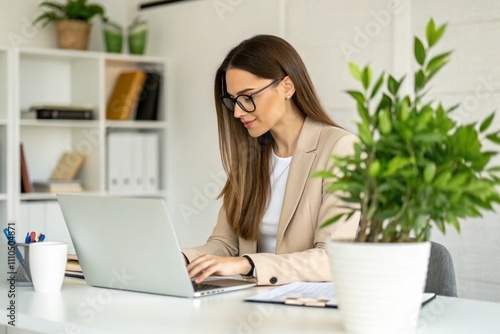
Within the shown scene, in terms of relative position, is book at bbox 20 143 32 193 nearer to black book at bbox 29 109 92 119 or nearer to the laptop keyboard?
black book at bbox 29 109 92 119

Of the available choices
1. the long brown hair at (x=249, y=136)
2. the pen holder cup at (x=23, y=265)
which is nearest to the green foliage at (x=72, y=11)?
the long brown hair at (x=249, y=136)

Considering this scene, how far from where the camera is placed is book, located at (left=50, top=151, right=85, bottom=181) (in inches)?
181

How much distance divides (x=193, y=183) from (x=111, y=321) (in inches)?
124

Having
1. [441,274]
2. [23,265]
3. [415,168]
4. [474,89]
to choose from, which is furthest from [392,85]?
[474,89]

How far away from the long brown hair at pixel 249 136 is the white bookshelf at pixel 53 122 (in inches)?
80.4

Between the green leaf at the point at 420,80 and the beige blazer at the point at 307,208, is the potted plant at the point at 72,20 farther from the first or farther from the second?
the green leaf at the point at 420,80

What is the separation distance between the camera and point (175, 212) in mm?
4840

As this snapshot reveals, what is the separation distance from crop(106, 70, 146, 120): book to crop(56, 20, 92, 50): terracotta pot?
33cm

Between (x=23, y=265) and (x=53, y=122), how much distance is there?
253 centimetres

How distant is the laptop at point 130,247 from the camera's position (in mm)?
1753

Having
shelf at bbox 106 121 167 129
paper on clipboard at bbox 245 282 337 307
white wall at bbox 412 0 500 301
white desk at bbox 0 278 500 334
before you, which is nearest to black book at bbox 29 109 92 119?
shelf at bbox 106 121 167 129

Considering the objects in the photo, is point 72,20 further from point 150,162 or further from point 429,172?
point 429,172

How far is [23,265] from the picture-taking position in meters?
1.98

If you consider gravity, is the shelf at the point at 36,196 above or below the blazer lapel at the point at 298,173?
below
